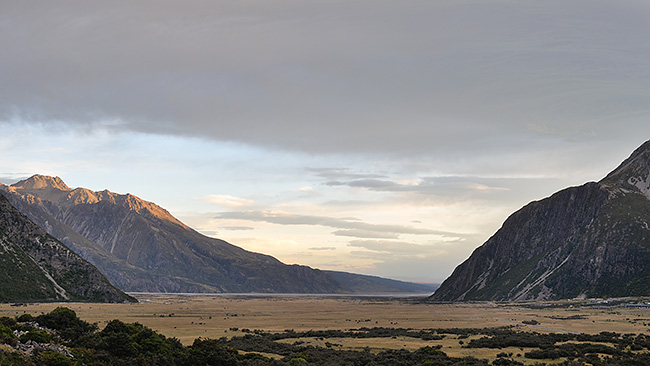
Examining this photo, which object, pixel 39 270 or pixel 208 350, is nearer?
pixel 208 350

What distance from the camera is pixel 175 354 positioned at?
42094mm

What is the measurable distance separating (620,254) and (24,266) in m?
197

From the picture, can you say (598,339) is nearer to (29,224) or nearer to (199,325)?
(199,325)

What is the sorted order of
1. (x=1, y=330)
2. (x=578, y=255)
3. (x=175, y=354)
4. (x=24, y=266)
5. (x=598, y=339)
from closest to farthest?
(x=1, y=330), (x=175, y=354), (x=598, y=339), (x=24, y=266), (x=578, y=255)

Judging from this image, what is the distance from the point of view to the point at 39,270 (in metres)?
150

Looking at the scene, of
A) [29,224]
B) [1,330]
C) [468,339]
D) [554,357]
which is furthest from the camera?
[29,224]

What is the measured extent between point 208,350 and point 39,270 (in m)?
131

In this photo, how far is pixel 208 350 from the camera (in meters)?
42.8

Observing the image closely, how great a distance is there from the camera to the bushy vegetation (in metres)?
33.2

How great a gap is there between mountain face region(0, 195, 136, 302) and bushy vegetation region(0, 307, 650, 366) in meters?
97.4

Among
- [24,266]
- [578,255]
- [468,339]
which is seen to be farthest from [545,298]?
[24,266]

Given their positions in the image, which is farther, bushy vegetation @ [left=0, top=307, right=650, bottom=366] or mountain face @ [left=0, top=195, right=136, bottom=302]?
mountain face @ [left=0, top=195, right=136, bottom=302]

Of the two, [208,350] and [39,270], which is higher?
[39,270]

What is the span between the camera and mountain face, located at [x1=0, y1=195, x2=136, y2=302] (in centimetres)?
13575
